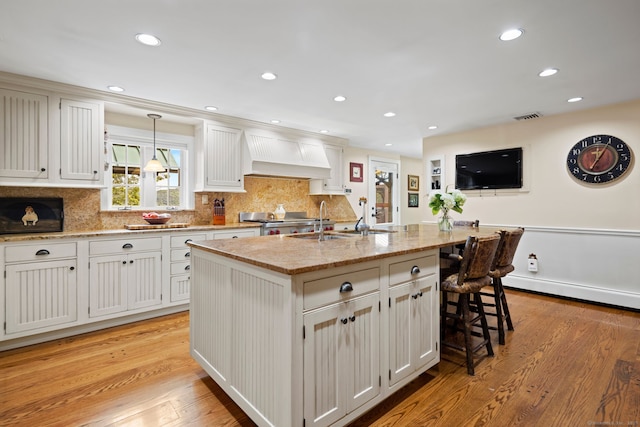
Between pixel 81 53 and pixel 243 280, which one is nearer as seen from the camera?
pixel 243 280

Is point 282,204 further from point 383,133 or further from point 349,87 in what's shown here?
point 349,87

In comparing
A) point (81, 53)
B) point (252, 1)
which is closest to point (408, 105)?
point (252, 1)

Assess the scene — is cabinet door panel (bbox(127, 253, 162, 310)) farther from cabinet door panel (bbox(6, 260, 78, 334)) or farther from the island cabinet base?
the island cabinet base

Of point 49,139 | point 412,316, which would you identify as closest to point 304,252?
point 412,316

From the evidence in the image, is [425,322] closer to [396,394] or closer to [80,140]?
[396,394]

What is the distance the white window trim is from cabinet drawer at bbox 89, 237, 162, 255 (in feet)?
2.26

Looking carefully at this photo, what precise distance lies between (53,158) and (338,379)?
3294 mm

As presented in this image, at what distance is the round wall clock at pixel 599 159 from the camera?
3.67 meters

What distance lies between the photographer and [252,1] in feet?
6.09

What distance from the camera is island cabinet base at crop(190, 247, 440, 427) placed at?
1442mm

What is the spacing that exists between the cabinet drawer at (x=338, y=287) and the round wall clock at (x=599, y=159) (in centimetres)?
370

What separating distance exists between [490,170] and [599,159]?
4.05 feet

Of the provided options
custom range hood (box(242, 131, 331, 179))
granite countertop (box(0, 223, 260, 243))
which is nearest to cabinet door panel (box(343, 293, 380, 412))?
granite countertop (box(0, 223, 260, 243))

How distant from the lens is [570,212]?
4.07m
